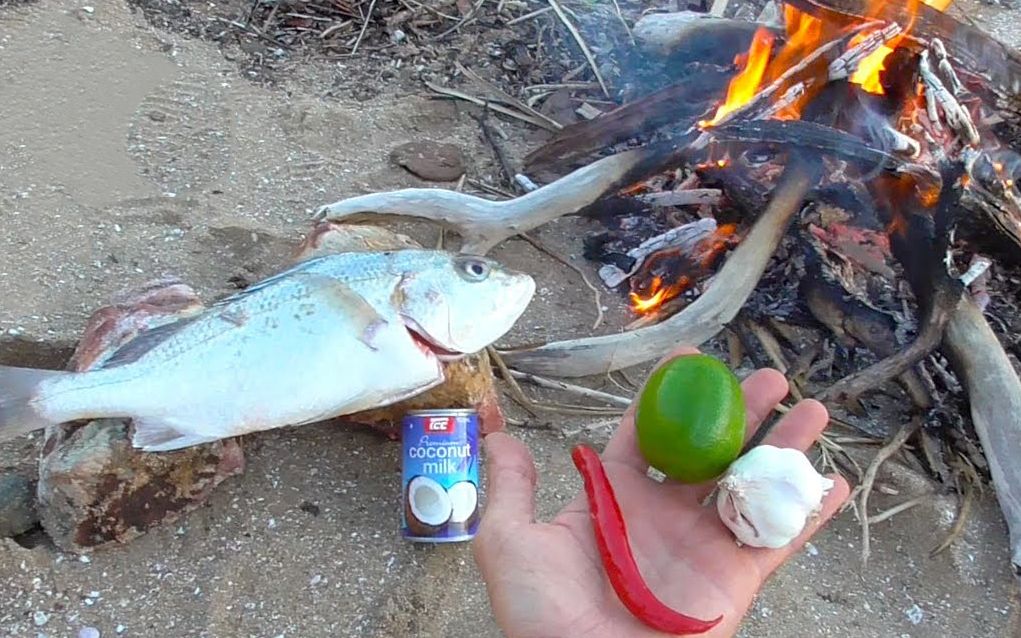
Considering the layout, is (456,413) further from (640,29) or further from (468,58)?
(468,58)

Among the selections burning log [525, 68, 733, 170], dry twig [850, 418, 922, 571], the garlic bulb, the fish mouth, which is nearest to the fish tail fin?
the fish mouth

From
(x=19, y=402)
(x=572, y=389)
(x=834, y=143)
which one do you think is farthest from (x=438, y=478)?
(x=834, y=143)

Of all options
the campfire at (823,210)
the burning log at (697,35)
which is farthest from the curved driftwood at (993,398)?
the burning log at (697,35)

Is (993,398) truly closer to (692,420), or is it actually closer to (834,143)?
(834,143)

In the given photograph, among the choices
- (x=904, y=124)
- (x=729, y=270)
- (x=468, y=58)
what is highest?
(x=904, y=124)

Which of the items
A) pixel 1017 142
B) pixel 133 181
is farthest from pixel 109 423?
pixel 1017 142

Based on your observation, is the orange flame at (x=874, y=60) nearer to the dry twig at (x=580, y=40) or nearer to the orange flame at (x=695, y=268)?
the orange flame at (x=695, y=268)
